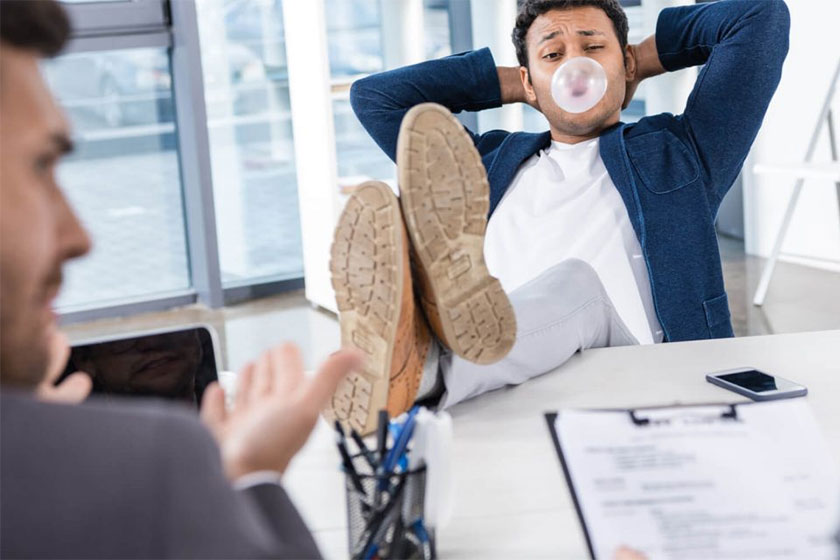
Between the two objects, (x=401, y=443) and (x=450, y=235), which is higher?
(x=450, y=235)

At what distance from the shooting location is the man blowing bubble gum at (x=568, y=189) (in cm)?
110

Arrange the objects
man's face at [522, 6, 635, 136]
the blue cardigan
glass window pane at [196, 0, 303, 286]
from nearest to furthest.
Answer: the blue cardigan, man's face at [522, 6, 635, 136], glass window pane at [196, 0, 303, 286]

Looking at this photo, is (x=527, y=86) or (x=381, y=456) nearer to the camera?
(x=381, y=456)

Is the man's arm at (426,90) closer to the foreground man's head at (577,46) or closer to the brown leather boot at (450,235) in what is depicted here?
the foreground man's head at (577,46)

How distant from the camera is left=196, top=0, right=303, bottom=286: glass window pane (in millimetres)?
3906

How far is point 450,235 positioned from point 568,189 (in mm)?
743

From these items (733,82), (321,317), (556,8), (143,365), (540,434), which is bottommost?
(321,317)

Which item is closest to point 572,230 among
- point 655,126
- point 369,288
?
point 655,126

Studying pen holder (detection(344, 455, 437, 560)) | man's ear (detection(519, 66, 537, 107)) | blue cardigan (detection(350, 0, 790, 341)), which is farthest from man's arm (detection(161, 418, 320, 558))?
man's ear (detection(519, 66, 537, 107))

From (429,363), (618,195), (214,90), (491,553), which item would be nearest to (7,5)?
(491,553)

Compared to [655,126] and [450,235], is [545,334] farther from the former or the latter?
[655,126]

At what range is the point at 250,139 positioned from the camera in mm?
4020

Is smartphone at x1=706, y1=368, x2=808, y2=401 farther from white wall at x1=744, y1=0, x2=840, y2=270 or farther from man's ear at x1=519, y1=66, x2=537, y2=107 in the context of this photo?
white wall at x1=744, y1=0, x2=840, y2=270

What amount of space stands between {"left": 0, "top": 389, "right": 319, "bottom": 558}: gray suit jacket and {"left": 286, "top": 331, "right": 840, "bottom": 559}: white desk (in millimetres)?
403
